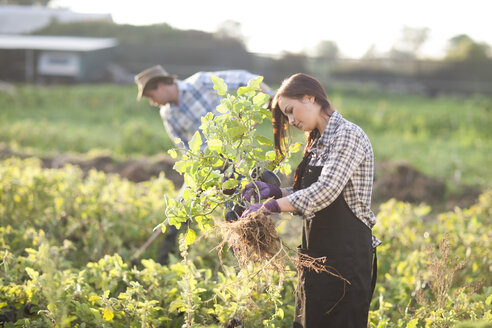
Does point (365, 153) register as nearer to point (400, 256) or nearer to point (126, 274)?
point (126, 274)

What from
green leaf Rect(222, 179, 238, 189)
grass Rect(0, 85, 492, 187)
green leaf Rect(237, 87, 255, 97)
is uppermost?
green leaf Rect(237, 87, 255, 97)

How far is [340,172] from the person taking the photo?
2.04 m

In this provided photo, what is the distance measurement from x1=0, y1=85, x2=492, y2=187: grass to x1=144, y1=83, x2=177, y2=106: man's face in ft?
16.6

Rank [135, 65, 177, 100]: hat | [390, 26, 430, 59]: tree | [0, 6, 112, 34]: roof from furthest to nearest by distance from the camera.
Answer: [390, 26, 430, 59]: tree → [0, 6, 112, 34]: roof → [135, 65, 177, 100]: hat

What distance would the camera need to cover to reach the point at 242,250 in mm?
2096

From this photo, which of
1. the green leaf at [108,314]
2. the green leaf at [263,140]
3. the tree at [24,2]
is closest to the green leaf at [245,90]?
the green leaf at [263,140]

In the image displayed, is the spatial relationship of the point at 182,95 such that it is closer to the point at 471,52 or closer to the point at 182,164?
the point at 182,164

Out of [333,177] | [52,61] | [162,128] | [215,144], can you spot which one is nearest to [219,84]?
[215,144]

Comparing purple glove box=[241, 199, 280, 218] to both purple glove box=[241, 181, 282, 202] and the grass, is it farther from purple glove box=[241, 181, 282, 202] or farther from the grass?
the grass

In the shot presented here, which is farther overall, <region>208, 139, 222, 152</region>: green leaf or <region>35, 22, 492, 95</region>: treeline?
<region>35, 22, 492, 95</region>: treeline

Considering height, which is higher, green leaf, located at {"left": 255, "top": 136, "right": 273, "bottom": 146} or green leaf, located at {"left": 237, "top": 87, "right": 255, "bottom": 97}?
green leaf, located at {"left": 237, "top": 87, "right": 255, "bottom": 97}

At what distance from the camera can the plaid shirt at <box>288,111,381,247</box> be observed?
80.0 inches

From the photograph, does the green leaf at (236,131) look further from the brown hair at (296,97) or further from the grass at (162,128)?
the grass at (162,128)

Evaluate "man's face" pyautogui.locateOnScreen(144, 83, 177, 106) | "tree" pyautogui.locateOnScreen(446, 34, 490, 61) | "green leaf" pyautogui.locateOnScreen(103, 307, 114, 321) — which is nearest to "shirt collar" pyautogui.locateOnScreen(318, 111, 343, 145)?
"green leaf" pyautogui.locateOnScreen(103, 307, 114, 321)
